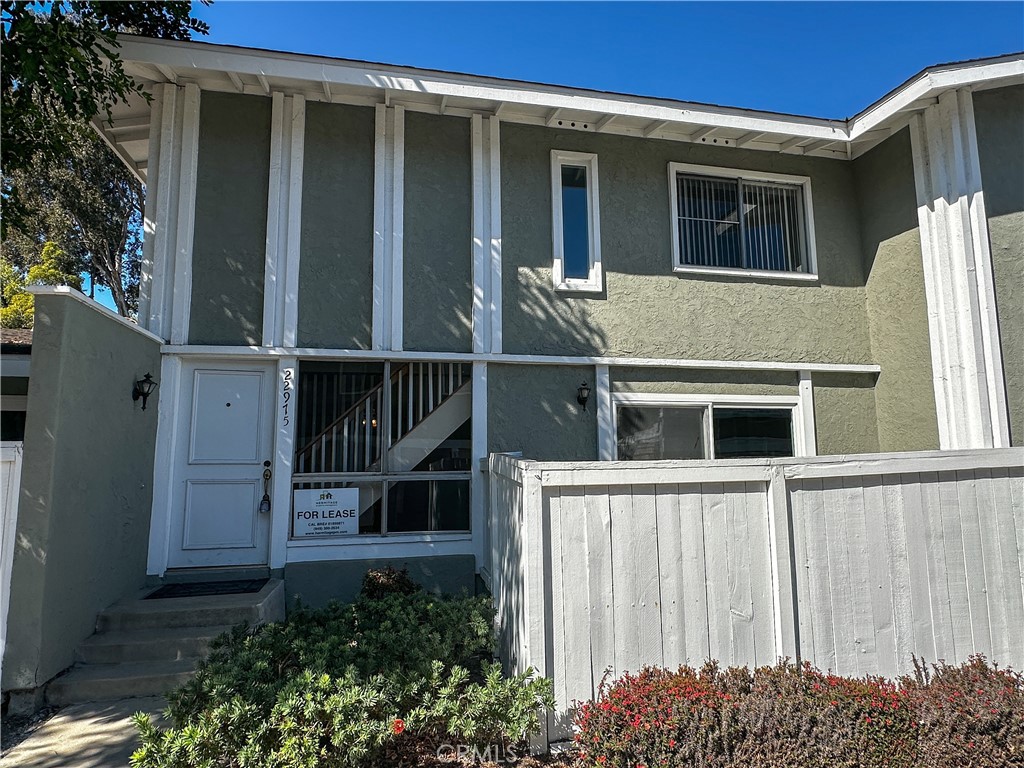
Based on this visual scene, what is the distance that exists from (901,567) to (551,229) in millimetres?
5006

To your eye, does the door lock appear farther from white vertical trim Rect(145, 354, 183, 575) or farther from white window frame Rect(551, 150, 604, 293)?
white window frame Rect(551, 150, 604, 293)

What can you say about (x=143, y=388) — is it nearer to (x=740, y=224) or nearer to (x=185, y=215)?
(x=185, y=215)

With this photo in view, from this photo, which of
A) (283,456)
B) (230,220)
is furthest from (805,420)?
(230,220)

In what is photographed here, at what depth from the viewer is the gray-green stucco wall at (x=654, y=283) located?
7.01m

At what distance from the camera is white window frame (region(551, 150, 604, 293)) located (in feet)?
23.2

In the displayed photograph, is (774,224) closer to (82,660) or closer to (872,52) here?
(872,52)

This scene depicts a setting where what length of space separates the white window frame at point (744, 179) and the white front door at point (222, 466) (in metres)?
5.20

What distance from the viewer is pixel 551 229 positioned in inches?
280

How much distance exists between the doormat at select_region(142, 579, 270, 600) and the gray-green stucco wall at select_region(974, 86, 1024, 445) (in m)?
8.38

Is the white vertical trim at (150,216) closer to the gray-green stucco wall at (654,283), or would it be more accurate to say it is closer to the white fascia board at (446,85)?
the white fascia board at (446,85)

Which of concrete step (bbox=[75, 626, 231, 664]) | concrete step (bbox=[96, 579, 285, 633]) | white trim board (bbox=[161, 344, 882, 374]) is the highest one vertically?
white trim board (bbox=[161, 344, 882, 374])

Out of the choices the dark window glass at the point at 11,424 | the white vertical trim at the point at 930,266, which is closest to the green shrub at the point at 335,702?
the white vertical trim at the point at 930,266

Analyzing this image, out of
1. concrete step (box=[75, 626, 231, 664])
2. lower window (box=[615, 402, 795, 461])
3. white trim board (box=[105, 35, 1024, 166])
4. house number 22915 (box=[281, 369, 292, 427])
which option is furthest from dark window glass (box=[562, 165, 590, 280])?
concrete step (box=[75, 626, 231, 664])

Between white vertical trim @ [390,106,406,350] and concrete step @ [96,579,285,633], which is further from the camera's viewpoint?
white vertical trim @ [390,106,406,350]
